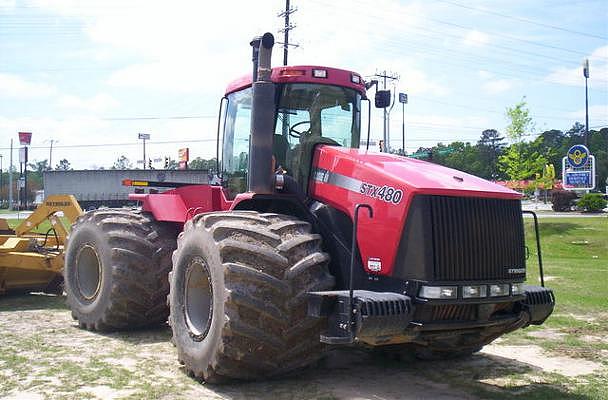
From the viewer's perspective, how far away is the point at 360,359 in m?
6.91

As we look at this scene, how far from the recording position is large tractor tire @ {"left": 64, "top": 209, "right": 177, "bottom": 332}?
779 cm

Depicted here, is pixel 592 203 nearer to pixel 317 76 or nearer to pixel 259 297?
pixel 317 76

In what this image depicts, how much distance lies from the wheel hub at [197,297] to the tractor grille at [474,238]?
2.20m

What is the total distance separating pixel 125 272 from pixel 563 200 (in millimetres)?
41015

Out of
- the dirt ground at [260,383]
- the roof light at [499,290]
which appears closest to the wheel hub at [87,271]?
the dirt ground at [260,383]

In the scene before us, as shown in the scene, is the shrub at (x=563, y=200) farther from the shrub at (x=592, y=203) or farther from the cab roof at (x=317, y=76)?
the cab roof at (x=317, y=76)

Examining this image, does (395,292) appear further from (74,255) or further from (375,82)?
(74,255)

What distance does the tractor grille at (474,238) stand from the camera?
17.2 ft

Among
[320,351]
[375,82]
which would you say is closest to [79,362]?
[320,351]

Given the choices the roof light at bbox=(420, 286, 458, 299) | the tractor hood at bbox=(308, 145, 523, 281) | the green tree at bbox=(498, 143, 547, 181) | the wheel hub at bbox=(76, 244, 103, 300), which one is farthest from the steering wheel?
the green tree at bbox=(498, 143, 547, 181)

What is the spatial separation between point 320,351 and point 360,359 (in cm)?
154

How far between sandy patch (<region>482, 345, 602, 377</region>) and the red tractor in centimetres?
62

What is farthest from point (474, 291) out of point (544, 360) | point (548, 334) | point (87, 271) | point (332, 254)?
point (87, 271)

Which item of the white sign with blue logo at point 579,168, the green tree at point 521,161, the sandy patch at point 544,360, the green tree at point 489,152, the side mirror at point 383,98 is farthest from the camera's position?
the green tree at point 489,152
